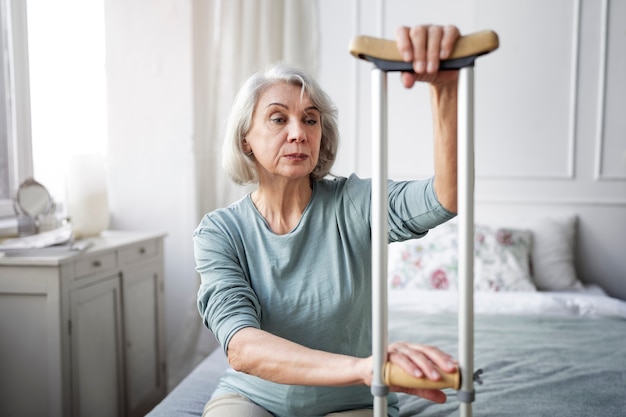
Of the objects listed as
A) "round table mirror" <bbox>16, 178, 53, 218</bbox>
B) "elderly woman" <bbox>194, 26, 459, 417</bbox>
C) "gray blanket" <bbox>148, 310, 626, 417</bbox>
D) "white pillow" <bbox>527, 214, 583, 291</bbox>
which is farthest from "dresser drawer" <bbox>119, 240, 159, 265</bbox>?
"white pillow" <bbox>527, 214, 583, 291</bbox>

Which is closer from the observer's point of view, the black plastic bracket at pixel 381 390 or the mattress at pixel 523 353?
the black plastic bracket at pixel 381 390

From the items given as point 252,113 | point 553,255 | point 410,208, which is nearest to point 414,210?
point 410,208

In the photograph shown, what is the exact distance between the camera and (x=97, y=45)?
3268 mm

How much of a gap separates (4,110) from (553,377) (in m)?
2.48

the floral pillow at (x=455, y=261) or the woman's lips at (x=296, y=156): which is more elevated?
the woman's lips at (x=296, y=156)

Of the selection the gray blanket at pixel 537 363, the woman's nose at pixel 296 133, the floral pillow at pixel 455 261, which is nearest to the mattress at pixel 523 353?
the gray blanket at pixel 537 363

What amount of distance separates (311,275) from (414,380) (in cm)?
45

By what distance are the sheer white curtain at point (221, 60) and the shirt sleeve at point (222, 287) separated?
80.9 inches

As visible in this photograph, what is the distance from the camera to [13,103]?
2639 mm

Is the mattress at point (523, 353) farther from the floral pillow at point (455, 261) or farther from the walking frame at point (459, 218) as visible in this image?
the walking frame at point (459, 218)

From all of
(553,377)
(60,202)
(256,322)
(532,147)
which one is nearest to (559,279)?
(532,147)

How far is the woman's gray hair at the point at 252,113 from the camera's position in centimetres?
131

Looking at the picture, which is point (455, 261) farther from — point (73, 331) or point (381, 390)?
point (381, 390)

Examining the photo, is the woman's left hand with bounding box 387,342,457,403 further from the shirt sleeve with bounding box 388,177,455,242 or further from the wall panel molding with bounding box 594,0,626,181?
the wall panel molding with bounding box 594,0,626,181
